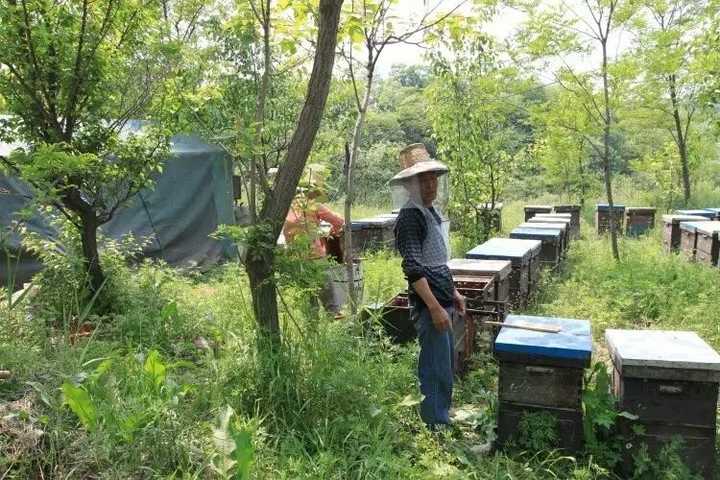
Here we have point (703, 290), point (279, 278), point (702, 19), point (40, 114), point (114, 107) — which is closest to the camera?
point (279, 278)

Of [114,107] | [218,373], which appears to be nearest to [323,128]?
[114,107]

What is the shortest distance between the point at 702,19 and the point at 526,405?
729 cm

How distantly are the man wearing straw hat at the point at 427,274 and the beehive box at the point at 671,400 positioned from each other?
0.93 m

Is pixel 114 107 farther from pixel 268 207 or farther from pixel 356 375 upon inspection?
pixel 356 375

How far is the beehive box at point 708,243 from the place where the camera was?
6836 mm

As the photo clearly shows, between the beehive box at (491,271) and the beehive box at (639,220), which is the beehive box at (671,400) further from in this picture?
the beehive box at (639,220)

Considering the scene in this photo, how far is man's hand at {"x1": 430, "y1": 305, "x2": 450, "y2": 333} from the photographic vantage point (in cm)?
317

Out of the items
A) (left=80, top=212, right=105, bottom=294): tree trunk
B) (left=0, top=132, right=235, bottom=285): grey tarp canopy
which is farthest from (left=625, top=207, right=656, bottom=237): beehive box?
(left=80, top=212, right=105, bottom=294): tree trunk

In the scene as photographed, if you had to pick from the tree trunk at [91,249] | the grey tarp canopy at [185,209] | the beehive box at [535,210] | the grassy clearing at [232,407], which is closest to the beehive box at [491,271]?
the grassy clearing at [232,407]

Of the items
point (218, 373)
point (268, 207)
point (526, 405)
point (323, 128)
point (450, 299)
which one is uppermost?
point (323, 128)

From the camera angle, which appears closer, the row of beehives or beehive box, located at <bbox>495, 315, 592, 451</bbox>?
beehive box, located at <bbox>495, 315, 592, 451</bbox>

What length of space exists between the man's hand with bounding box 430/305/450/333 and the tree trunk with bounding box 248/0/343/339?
0.92m

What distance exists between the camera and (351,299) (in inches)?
165

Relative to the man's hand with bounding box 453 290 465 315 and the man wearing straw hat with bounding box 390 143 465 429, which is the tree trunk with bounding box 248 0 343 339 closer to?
the man wearing straw hat with bounding box 390 143 465 429
